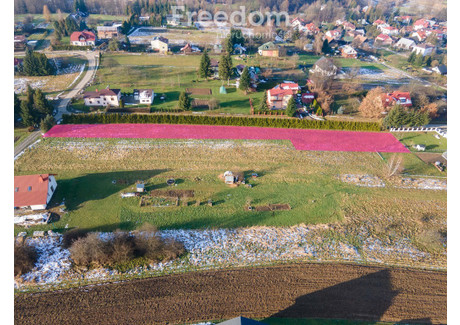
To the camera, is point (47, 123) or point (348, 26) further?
point (348, 26)

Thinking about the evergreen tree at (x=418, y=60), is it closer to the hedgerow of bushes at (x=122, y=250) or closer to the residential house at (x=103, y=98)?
the residential house at (x=103, y=98)

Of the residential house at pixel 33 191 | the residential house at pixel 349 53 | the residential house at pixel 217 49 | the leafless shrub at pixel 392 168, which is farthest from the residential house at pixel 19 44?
the residential house at pixel 349 53

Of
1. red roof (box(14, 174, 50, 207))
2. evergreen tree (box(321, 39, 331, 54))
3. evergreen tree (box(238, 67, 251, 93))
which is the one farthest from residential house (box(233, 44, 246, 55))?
red roof (box(14, 174, 50, 207))

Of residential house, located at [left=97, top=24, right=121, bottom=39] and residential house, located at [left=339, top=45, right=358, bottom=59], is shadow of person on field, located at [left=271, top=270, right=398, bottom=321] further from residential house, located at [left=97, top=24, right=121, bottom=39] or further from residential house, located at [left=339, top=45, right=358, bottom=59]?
residential house, located at [left=97, top=24, right=121, bottom=39]

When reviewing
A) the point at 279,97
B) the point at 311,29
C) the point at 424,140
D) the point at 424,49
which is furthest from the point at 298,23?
the point at 424,140

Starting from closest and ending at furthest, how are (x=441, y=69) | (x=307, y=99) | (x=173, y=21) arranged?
1. (x=307, y=99)
2. (x=441, y=69)
3. (x=173, y=21)

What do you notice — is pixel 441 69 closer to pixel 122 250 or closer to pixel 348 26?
pixel 348 26
